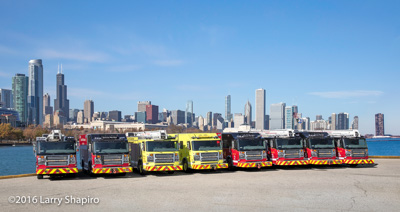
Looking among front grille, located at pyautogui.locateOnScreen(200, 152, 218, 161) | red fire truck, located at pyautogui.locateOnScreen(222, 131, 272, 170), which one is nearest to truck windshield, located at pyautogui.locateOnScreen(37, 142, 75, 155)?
front grille, located at pyautogui.locateOnScreen(200, 152, 218, 161)

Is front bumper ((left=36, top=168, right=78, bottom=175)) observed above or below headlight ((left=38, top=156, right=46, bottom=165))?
below

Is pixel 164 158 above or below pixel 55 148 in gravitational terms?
below

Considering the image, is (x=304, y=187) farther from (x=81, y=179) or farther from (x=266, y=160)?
(x=81, y=179)

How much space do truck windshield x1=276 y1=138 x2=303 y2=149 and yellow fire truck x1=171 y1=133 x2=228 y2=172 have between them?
4.90m

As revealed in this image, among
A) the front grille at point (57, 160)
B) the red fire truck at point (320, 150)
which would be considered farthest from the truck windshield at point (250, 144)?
the front grille at point (57, 160)

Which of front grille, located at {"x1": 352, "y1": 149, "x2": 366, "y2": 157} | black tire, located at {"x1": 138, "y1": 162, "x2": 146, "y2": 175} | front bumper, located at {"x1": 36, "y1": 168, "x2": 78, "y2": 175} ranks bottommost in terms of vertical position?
black tire, located at {"x1": 138, "y1": 162, "x2": 146, "y2": 175}

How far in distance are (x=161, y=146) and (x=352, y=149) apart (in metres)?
15.3

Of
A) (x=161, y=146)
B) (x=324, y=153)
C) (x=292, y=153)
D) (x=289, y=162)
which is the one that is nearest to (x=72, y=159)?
(x=161, y=146)

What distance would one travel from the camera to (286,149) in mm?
32375

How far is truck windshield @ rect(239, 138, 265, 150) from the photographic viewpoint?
3117 cm

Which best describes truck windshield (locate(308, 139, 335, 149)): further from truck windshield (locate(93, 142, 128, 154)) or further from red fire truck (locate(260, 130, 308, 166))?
truck windshield (locate(93, 142, 128, 154))

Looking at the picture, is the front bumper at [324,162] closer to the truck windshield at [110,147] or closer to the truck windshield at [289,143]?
the truck windshield at [289,143]

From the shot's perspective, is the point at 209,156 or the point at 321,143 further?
the point at 321,143

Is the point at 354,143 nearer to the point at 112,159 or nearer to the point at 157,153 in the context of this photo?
the point at 157,153
